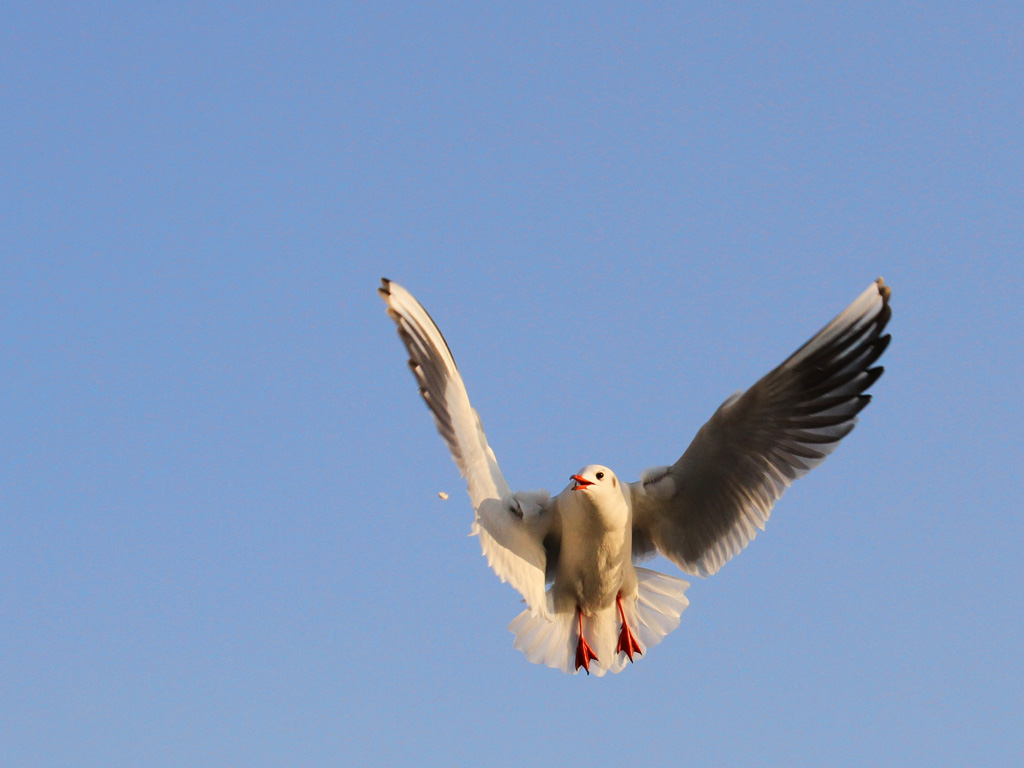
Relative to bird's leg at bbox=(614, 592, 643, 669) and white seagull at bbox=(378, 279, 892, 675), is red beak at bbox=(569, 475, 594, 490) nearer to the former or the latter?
white seagull at bbox=(378, 279, 892, 675)

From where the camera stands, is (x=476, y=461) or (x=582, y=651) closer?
(x=476, y=461)

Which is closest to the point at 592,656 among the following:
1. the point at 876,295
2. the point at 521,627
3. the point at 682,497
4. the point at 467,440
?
the point at 521,627

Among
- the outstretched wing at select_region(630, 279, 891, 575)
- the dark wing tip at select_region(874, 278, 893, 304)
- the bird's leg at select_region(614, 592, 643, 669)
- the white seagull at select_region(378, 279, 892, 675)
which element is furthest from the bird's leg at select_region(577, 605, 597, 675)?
the dark wing tip at select_region(874, 278, 893, 304)

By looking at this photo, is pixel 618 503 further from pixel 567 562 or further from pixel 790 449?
pixel 790 449

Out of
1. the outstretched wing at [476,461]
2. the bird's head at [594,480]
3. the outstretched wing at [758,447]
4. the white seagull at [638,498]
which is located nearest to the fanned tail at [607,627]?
the white seagull at [638,498]

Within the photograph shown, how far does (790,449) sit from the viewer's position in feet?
25.3

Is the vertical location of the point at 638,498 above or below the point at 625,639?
above

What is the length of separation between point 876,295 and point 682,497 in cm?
187

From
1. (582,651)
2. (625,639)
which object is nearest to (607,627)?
(625,639)


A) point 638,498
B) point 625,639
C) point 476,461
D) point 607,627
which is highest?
point 476,461

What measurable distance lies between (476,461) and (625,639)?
65.7 inches

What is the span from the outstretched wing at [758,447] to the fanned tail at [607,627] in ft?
0.73

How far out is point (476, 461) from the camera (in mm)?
7926

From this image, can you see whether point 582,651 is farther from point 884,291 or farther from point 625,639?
point 884,291
